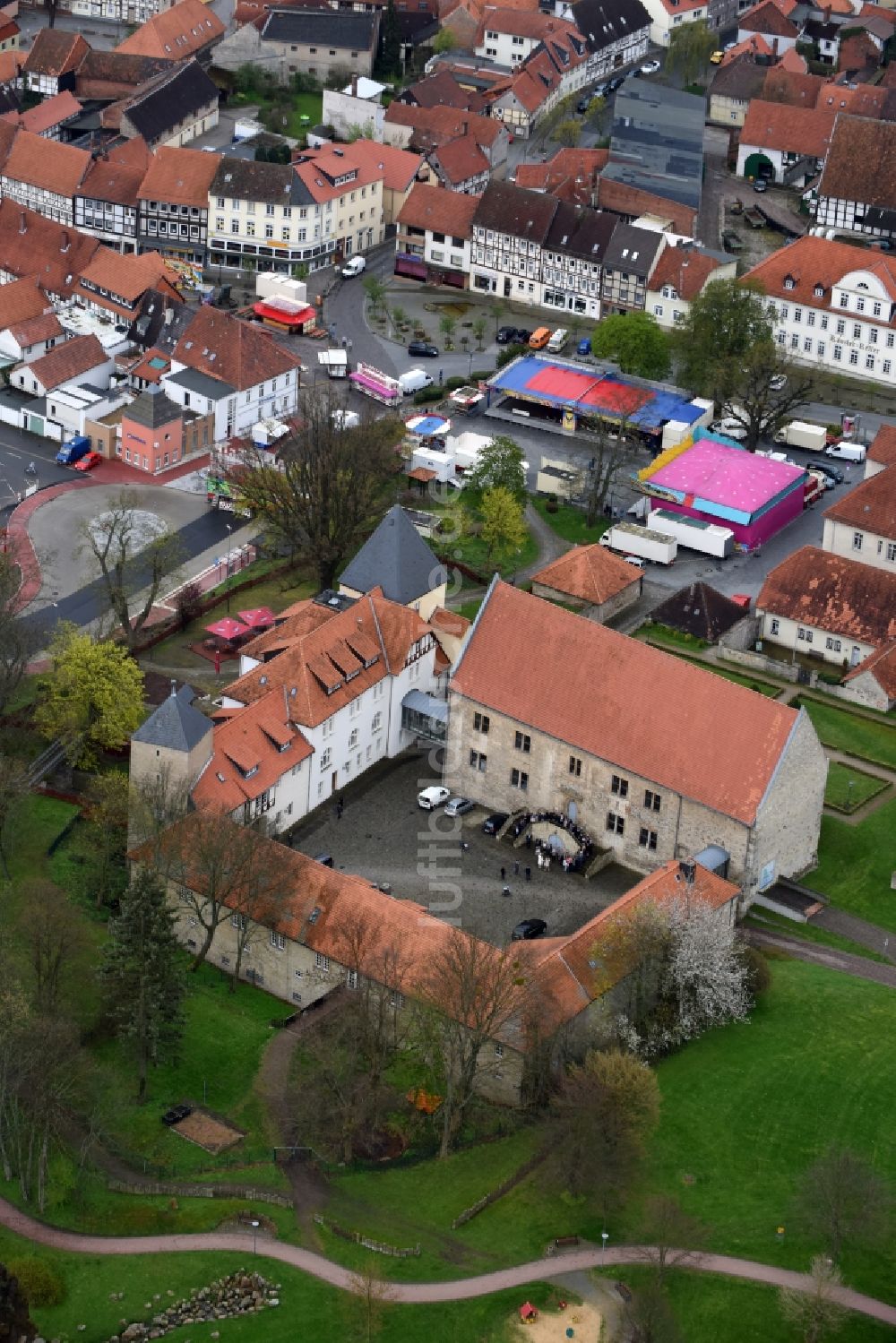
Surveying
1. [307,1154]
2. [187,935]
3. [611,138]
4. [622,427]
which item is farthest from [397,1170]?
[611,138]

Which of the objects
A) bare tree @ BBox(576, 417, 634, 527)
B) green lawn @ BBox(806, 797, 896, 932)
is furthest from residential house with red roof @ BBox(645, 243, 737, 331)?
green lawn @ BBox(806, 797, 896, 932)

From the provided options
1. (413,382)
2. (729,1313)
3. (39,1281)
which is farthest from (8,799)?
(413,382)

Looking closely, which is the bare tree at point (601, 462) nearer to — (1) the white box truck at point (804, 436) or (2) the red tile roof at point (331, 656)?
(1) the white box truck at point (804, 436)

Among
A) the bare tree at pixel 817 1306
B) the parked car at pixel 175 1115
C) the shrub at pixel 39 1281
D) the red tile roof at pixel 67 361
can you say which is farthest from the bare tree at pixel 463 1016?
the red tile roof at pixel 67 361

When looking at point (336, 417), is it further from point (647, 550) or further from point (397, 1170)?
point (397, 1170)

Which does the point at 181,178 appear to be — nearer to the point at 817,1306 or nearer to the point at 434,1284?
the point at 434,1284

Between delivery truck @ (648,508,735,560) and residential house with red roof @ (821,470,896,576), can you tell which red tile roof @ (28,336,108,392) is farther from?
residential house with red roof @ (821,470,896,576)
